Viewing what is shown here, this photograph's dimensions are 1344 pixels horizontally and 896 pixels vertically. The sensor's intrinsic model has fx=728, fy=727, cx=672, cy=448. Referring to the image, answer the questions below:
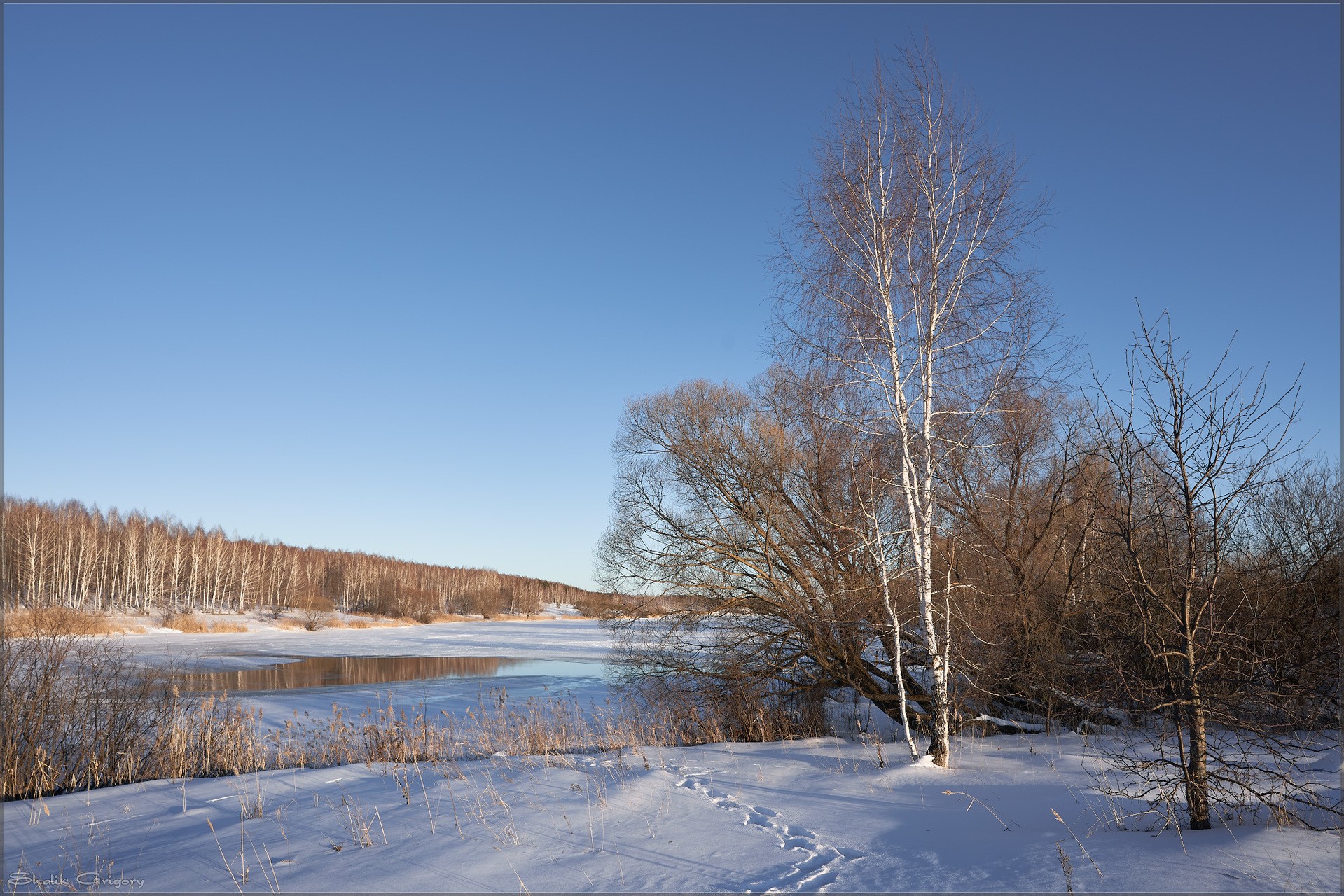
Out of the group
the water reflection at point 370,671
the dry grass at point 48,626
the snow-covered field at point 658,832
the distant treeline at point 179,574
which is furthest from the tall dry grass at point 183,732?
the distant treeline at point 179,574

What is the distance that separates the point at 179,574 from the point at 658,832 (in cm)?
7398

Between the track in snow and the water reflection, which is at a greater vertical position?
the track in snow

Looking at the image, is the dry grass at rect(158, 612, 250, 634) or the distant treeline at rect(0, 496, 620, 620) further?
the distant treeline at rect(0, 496, 620, 620)

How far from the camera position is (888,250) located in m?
8.45

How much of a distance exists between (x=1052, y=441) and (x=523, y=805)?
35.8 ft

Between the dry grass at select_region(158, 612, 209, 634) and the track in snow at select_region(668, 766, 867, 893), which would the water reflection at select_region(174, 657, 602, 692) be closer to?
the track in snow at select_region(668, 766, 867, 893)

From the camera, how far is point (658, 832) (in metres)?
5.75

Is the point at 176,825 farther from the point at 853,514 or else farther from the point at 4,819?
the point at 853,514

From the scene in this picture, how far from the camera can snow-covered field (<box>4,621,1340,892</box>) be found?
4395 mm

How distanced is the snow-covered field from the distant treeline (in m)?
43.2

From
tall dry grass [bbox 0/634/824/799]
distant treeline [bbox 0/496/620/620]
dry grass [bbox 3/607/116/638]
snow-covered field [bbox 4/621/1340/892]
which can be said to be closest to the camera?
snow-covered field [bbox 4/621/1340/892]

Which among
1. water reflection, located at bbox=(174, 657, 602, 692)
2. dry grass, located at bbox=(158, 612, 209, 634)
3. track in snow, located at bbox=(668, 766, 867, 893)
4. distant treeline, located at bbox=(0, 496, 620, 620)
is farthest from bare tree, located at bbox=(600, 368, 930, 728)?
dry grass, located at bbox=(158, 612, 209, 634)

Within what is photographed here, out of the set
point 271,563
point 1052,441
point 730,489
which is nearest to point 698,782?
point 730,489

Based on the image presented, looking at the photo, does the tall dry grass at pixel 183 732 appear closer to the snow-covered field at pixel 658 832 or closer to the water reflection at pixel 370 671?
the snow-covered field at pixel 658 832
